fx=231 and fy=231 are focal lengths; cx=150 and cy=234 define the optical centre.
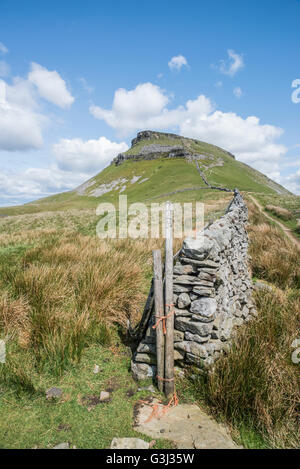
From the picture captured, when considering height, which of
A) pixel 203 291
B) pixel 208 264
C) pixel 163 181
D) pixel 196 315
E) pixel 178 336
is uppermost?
pixel 163 181

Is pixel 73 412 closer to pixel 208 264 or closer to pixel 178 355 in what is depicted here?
pixel 178 355

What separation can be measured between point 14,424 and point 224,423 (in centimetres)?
284

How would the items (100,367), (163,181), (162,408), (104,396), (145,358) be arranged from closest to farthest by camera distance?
(162,408) < (104,396) < (145,358) < (100,367) < (163,181)

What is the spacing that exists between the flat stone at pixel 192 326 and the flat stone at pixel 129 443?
1602mm

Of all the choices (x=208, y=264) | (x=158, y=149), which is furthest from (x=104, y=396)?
(x=158, y=149)

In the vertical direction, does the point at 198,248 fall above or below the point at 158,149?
below

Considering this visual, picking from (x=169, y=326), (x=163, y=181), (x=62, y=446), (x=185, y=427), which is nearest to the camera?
(x=62, y=446)

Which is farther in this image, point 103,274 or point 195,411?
point 103,274

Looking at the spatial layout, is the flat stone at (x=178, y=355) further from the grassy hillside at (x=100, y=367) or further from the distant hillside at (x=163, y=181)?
the distant hillside at (x=163, y=181)

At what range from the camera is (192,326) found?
3887 millimetres

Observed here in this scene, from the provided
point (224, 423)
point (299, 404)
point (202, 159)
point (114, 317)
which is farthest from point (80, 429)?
point (202, 159)

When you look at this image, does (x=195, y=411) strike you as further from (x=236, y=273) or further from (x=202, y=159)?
(x=202, y=159)

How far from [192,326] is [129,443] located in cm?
175

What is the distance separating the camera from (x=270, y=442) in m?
2.91
